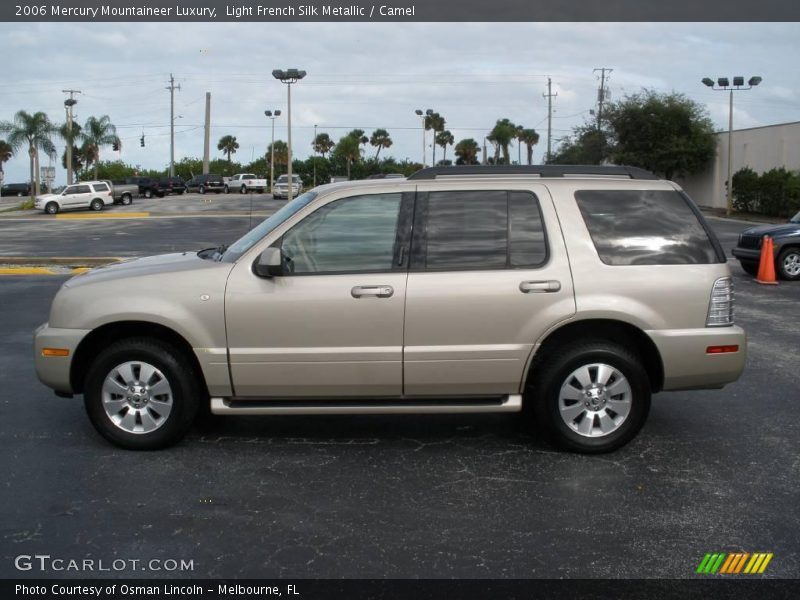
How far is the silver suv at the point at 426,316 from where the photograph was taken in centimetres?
564

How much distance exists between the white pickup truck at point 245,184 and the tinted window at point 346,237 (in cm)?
6513

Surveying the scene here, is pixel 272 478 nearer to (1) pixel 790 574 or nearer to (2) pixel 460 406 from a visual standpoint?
(2) pixel 460 406

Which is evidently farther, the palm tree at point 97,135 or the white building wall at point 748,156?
the palm tree at point 97,135

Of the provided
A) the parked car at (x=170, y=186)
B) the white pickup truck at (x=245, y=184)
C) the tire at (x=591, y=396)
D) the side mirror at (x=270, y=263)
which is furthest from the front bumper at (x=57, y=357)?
the white pickup truck at (x=245, y=184)

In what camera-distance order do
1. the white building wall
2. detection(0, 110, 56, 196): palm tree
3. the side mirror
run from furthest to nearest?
detection(0, 110, 56, 196): palm tree, the white building wall, the side mirror

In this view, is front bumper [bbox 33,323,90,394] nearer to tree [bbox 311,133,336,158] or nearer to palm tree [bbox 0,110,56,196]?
palm tree [bbox 0,110,56,196]

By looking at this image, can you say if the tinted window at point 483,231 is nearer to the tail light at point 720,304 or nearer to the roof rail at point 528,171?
the roof rail at point 528,171

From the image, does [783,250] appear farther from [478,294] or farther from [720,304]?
[478,294]

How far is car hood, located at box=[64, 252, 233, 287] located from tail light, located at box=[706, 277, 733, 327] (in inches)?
127

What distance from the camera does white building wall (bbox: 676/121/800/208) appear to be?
1757 inches

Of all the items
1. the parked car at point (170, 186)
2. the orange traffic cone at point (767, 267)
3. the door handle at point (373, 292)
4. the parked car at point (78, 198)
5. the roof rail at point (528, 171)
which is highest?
the parked car at point (170, 186)

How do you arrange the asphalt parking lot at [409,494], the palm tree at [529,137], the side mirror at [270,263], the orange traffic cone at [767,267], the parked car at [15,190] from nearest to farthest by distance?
the asphalt parking lot at [409,494] < the side mirror at [270,263] < the orange traffic cone at [767,267] < the parked car at [15,190] < the palm tree at [529,137]

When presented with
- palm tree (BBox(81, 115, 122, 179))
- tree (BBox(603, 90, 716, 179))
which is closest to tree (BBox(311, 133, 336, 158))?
palm tree (BBox(81, 115, 122, 179))

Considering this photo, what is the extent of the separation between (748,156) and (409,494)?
48987 mm
